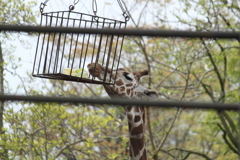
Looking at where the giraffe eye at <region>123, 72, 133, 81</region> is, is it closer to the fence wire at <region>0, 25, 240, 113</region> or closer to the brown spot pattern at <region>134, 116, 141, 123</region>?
the brown spot pattern at <region>134, 116, 141, 123</region>

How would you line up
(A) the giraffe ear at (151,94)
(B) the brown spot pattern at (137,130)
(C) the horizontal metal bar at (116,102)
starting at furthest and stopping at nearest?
(B) the brown spot pattern at (137,130) < (A) the giraffe ear at (151,94) < (C) the horizontal metal bar at (116,102)

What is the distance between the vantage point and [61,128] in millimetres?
5605

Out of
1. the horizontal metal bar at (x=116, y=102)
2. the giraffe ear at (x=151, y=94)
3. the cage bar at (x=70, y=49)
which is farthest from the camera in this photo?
the giraffe ear at (x=151, y=94)

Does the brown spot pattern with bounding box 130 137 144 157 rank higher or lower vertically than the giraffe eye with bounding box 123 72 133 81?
lower

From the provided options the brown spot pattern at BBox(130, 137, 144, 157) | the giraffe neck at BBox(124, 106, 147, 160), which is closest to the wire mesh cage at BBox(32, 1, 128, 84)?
the giraffe neck at BBox(124, 106, 147, 160)

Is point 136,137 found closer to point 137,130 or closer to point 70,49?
point 137,130

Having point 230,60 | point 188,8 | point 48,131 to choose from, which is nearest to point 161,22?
point 188,8

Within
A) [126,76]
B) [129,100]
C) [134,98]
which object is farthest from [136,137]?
[129,100]

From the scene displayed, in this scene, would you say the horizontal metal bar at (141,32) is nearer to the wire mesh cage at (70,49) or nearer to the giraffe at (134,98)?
the wire mesh cage at (70,49)

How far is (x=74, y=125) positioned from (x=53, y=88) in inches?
31.0

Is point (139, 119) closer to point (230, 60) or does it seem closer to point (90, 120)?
point (90, 120)

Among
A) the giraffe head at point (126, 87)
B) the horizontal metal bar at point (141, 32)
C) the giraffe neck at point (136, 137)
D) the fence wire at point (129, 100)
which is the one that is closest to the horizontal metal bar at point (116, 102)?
the fence wire at point (129, 100)

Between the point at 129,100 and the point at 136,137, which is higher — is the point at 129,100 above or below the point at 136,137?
above

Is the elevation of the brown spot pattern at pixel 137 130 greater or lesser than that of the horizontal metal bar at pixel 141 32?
lesser
